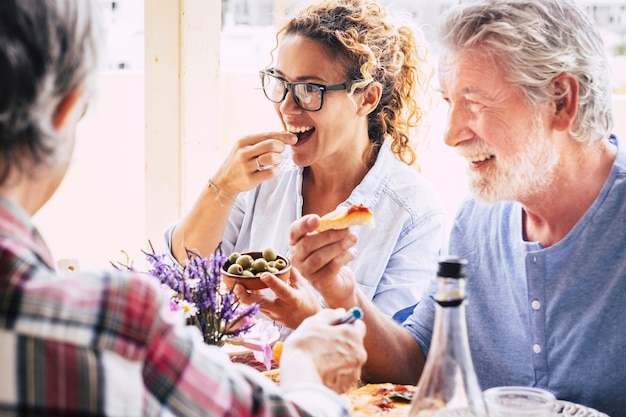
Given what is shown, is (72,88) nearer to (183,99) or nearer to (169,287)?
(169,287)

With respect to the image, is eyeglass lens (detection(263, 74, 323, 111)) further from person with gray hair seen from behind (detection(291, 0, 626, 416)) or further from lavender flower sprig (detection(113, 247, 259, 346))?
lavender flower sprig (detection(113, 247, 259, 346))

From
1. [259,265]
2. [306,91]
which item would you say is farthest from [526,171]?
[306,91]

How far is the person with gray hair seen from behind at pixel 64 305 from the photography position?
0.94 m

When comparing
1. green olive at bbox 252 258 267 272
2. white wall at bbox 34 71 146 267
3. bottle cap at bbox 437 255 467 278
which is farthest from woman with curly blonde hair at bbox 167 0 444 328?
white wall at bbox 34 71 146 267

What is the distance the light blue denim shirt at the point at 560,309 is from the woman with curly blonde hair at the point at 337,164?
55 cm

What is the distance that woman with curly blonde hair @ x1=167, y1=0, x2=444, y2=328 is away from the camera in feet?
9.14

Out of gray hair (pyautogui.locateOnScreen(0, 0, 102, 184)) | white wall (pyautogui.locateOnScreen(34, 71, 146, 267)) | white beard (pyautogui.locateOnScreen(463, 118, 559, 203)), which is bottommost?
white wall (pyautogui.locateOnScreen(34, 71, 146, 267))

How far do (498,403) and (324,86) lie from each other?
152cm

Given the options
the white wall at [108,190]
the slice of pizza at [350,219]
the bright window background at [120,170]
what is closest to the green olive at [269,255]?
the slice of pizza at [350,219]

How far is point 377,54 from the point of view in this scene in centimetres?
297

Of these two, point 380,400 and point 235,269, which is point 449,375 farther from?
point 235,269

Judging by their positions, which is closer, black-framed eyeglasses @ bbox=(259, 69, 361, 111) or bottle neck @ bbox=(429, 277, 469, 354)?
bottle neck @ bbox=(429, 277, 469, 354)

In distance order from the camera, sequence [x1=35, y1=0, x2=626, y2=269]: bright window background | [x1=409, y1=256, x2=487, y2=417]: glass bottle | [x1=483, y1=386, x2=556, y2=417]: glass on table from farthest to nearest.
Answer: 1. [x1=35, y1=0, x2=626, y2=269]: bright window background
2. [x1=483, y1=386, x2=556, y2=417]: glass on table
3. [x1=409, y1=256, x2=487, y2=417]: glass bottle

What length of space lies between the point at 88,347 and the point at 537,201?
4.58ft
